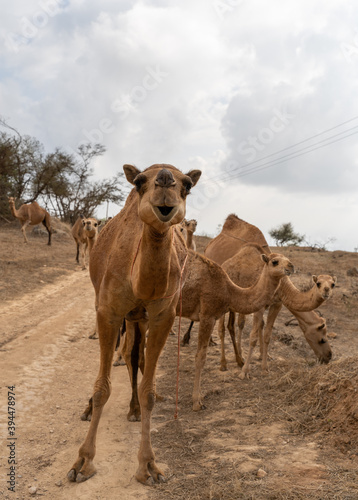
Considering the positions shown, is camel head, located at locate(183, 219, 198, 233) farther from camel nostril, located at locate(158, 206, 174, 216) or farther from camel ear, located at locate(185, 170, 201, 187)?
camel nostril, located at locate(158, 206, 174, 216)

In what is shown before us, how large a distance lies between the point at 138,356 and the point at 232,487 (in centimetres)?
230

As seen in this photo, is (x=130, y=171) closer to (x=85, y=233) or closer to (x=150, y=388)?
(x=150, y=388)

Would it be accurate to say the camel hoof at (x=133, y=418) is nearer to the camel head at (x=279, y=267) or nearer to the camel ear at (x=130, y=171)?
the camel head at (x=279, y=267)

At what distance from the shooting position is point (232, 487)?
350 cm

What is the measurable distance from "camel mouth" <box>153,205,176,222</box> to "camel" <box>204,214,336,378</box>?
489 cm

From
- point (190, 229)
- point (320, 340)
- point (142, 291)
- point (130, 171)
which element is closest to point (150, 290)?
point (142, 291)

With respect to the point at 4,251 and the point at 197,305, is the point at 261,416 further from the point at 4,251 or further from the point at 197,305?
the point at 4,251

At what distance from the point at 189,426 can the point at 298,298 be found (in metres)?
3.52

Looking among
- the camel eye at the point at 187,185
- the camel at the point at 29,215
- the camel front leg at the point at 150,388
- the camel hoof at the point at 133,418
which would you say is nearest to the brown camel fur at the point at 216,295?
the camel hoof at the point at 133,418

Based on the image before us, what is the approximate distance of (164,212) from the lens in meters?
3.01

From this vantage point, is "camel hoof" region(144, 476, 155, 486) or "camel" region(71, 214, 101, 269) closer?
"camel hoof" region(144, 476, 155, 486)

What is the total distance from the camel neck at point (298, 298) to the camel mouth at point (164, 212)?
5.21 m

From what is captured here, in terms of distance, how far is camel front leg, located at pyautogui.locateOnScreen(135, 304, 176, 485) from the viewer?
3892 mm

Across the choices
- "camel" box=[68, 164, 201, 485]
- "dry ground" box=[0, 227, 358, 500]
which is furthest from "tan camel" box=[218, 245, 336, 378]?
"camel" box=[68, 164, 201, 485]
